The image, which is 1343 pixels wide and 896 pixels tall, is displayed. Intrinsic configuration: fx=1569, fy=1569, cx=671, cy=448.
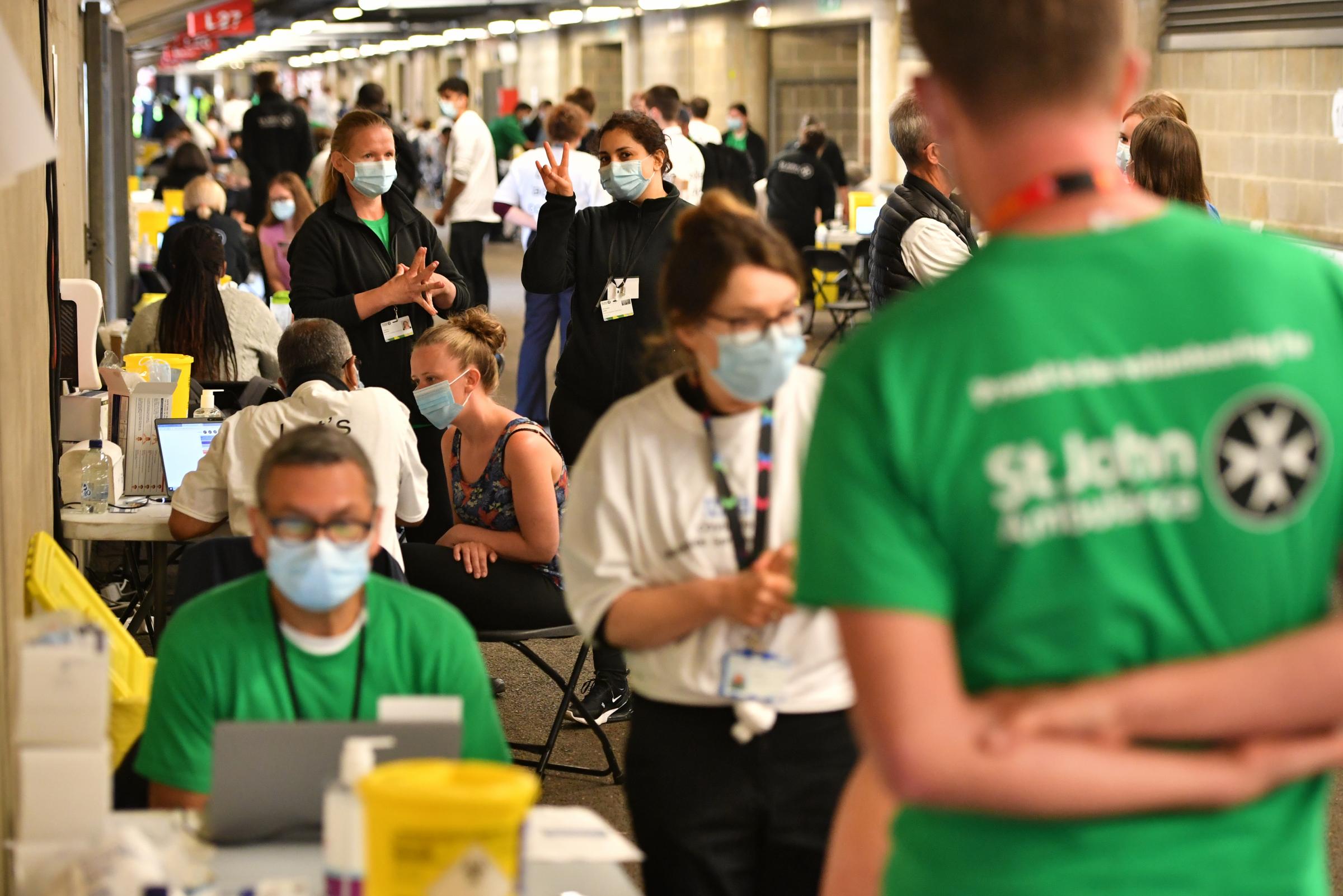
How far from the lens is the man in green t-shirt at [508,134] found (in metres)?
17.7

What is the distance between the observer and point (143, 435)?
4453 millimetres

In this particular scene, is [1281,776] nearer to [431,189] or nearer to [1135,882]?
[1135,882]

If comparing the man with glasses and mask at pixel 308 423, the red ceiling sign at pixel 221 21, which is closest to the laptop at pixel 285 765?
the man with glasses and mask at pixel 308 423

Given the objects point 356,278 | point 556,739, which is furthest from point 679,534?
point 356,278

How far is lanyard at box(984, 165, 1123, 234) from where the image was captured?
1163 mm

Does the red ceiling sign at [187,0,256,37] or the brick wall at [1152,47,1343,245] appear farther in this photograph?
the red ceiling sign at [187,0,256,37]

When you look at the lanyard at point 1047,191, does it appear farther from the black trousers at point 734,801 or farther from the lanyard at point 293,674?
the lanyard at point 293,674

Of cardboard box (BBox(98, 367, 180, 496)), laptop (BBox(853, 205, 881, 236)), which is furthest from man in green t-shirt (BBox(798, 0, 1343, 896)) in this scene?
laptop (BBox(853, 205, 881, 236))

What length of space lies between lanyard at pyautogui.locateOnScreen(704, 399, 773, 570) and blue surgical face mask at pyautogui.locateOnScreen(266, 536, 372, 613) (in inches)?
19.3

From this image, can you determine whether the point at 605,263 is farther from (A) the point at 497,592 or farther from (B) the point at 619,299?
(A) the point at 497,592

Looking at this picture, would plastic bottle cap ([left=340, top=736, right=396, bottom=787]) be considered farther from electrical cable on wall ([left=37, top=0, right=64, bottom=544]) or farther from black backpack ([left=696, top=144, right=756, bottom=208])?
black backpack ([left=696, top=144, right=756, bottom=208])

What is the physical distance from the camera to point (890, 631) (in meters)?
1.12

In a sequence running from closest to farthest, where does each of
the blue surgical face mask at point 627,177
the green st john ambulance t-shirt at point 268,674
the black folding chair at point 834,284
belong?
the green st john ambulance t-shirt at point 268,674 < the blue surgical face mask at point 627,177 < the black folding chair at point 834,284

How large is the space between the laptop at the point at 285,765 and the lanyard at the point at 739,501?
446 millimetres
